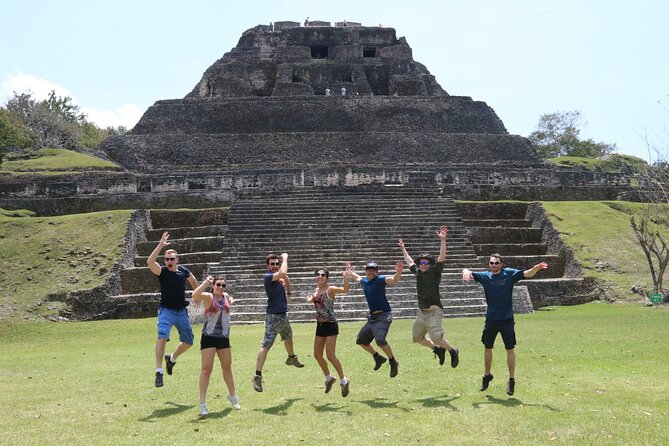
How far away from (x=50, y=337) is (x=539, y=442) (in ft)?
39.0

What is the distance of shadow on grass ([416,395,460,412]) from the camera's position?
712 cm

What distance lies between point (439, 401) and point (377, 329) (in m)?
1.17

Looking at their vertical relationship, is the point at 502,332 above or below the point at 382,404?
above

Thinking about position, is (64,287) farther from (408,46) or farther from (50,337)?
(408,46)

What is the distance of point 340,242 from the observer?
2023 centimetres

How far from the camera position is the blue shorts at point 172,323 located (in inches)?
316

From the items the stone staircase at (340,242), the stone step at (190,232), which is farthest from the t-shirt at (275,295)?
the stone step at (190,232)

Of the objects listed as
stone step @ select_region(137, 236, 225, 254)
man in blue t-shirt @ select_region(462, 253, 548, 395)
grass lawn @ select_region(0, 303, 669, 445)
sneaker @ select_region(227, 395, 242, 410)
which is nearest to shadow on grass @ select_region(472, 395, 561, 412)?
grass lawn @ select_region(0, 303, 669, 445)

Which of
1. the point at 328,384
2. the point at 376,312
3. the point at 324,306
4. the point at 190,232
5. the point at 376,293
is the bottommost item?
the point at 328,384

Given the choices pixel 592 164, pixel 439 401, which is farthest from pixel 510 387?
pixel 592 164

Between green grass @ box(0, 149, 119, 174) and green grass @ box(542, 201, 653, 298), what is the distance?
19408mm

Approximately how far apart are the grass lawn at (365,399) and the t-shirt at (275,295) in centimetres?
95

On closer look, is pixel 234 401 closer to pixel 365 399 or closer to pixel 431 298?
pixel 365 399

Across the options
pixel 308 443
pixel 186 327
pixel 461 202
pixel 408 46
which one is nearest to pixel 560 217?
pixel 461 202
